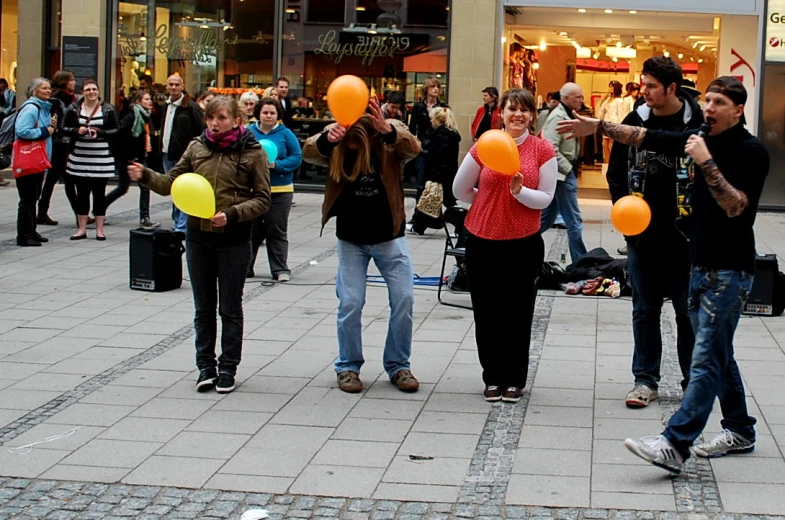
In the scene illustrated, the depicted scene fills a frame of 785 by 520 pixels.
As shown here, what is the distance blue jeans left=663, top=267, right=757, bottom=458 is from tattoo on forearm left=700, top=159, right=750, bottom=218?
0.31 metres

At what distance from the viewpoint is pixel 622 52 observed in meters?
21.8

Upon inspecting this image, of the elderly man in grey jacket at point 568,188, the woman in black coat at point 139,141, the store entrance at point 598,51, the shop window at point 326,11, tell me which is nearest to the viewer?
the elderly man in grey jacket at point 568,188

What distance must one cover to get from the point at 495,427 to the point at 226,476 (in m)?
1.57

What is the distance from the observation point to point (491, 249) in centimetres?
679

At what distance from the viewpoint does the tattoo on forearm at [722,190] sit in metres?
5.30

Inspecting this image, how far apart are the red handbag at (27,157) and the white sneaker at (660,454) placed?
903 centimetres

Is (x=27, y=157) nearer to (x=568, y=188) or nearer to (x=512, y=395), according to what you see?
(x=568, y=188)

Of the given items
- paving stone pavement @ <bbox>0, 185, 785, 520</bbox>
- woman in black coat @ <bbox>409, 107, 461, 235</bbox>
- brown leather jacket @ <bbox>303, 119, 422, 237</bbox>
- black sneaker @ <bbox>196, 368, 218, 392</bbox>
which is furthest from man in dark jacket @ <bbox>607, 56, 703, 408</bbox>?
woman in black coat @ <bbox>409, 107, 461, 235</bbox>

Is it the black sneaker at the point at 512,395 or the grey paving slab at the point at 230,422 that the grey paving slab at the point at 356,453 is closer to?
→ the grey paving slab at the point at 230,422

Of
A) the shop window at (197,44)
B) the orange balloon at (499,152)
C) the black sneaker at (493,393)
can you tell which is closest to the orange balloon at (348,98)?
the orange balloon at (499,152)

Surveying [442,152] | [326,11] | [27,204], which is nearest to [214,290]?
[27,204]

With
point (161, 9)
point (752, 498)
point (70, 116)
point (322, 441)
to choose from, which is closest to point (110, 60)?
point (161, 9)

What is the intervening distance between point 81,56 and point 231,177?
13789 mm

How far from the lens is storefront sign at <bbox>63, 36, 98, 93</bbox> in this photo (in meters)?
19.8
